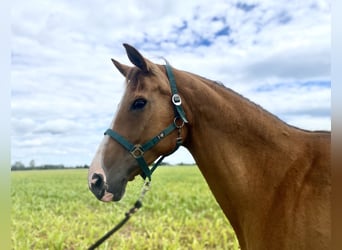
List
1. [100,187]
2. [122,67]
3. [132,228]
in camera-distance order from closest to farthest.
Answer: [100,187], [122,67], [132,228]

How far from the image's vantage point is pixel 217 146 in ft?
6.94

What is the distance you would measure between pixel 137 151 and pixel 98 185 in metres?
0.32

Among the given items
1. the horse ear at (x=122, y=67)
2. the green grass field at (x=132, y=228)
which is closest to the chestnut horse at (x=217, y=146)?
the horse ear at (x=122, y=67)

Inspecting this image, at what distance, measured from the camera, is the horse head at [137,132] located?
6.83ft

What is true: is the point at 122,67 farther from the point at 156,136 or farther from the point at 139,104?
the point at 156,136

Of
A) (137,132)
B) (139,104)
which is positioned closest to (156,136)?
(137,132)

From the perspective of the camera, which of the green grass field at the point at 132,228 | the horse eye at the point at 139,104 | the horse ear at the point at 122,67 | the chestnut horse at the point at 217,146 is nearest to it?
the chestnut horse at the point at 217,146

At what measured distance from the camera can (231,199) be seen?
6.86 feet

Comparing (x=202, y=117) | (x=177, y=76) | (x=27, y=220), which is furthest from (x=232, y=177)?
(x=27, y=220)

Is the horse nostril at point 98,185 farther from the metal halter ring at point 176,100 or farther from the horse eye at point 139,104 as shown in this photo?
the metal halter ring at point 176,100

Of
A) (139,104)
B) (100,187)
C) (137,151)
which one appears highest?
(139,104)

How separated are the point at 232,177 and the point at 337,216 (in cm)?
85

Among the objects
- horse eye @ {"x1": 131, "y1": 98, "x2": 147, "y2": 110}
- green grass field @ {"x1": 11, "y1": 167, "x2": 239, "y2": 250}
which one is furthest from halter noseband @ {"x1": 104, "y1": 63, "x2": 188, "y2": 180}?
green grass field @ {"x1": 11, "y1": 167, "x2": 239, "y2": 250}

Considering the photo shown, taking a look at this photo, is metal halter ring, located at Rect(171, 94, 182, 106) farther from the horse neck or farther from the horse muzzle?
the horse muzzle
